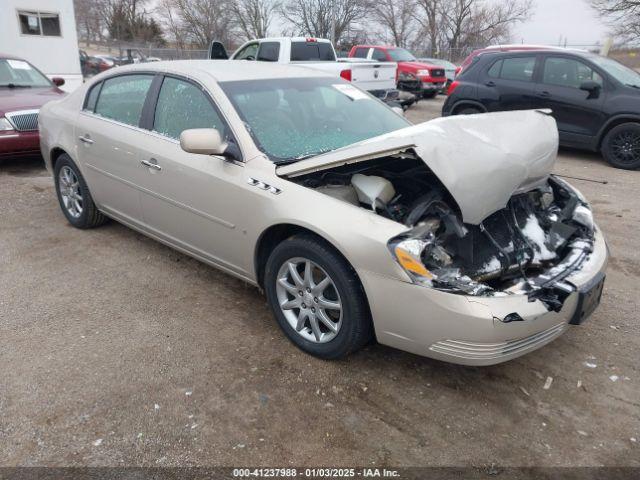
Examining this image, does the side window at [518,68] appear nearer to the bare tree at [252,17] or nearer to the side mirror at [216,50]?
the side mirror at [216,50]

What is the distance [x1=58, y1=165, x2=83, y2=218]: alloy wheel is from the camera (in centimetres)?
482

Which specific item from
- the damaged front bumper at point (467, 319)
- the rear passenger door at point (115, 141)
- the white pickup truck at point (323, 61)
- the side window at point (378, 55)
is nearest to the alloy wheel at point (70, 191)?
the rear passenger door at point (115, 141)

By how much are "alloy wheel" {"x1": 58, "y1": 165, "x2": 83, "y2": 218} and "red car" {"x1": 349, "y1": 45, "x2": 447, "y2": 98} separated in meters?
14.0

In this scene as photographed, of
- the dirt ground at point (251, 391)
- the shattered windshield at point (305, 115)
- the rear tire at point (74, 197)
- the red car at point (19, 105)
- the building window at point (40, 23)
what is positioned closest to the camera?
the dirt ground at point (251, 391)

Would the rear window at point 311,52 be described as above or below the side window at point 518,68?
A: above

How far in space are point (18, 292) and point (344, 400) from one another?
2631 mm

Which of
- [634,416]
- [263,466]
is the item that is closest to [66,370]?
[263,466]

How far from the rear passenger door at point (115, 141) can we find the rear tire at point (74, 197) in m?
0.20

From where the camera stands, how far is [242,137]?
3.22m

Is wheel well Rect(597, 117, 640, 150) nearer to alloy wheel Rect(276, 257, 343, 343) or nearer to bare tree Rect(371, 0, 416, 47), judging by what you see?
alloy wheel Rect(276, 257, 343, 343)

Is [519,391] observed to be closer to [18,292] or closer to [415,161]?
[415,161]

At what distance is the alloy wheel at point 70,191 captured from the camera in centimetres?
482

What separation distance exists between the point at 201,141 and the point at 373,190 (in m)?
1.04

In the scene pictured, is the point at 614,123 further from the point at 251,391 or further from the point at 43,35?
the point at 43,35
